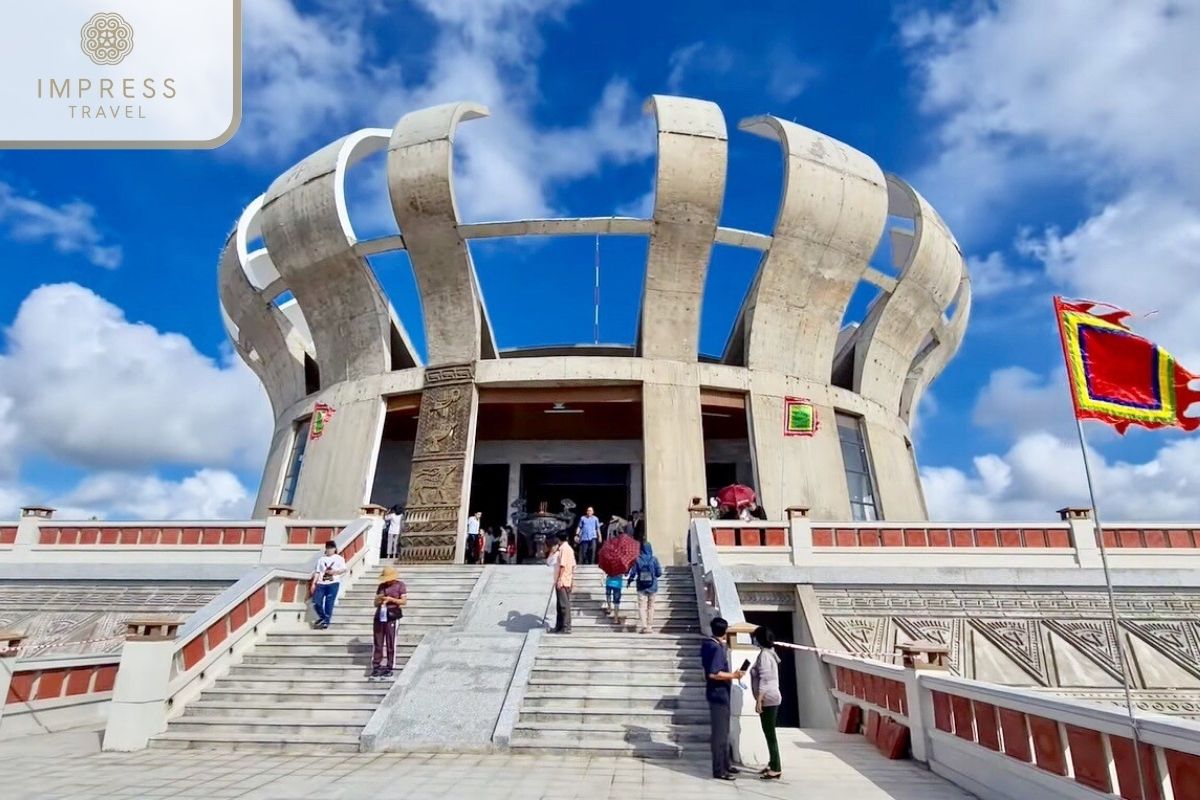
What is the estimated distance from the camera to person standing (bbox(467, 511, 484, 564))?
16445 millimetres

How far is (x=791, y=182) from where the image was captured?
17.0 m

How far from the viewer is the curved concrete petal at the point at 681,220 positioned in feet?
54.7

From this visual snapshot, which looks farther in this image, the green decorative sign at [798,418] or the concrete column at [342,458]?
the green decorative sign at [798,418]

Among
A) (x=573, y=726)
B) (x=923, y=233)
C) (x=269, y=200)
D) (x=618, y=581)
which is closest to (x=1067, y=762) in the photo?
(x=573, y=726)

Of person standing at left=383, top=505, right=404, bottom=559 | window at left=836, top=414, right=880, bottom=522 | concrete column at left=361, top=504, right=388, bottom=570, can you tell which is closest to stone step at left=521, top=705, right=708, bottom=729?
concrete column at left=361, top=504, right=388, bottom=570

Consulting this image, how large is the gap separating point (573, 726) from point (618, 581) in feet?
9.57

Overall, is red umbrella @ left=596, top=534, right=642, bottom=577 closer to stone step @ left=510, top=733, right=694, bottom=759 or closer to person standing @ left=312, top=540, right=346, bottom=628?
stone step @ left=510, top=733, right=694, bottom=759

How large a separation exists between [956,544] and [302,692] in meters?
9.82

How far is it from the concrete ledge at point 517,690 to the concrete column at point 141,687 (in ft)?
11.4

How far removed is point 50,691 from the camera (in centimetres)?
874

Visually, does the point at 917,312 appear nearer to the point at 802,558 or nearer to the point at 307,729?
the point at 802,558

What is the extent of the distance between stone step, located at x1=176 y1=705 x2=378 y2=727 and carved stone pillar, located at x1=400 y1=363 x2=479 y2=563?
7321mm

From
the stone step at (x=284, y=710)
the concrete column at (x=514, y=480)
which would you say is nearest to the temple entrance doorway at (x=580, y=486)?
the concrete column at (x=514, y=480)

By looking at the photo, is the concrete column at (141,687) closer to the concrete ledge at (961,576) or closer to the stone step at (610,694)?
the stone step at (610,694)
